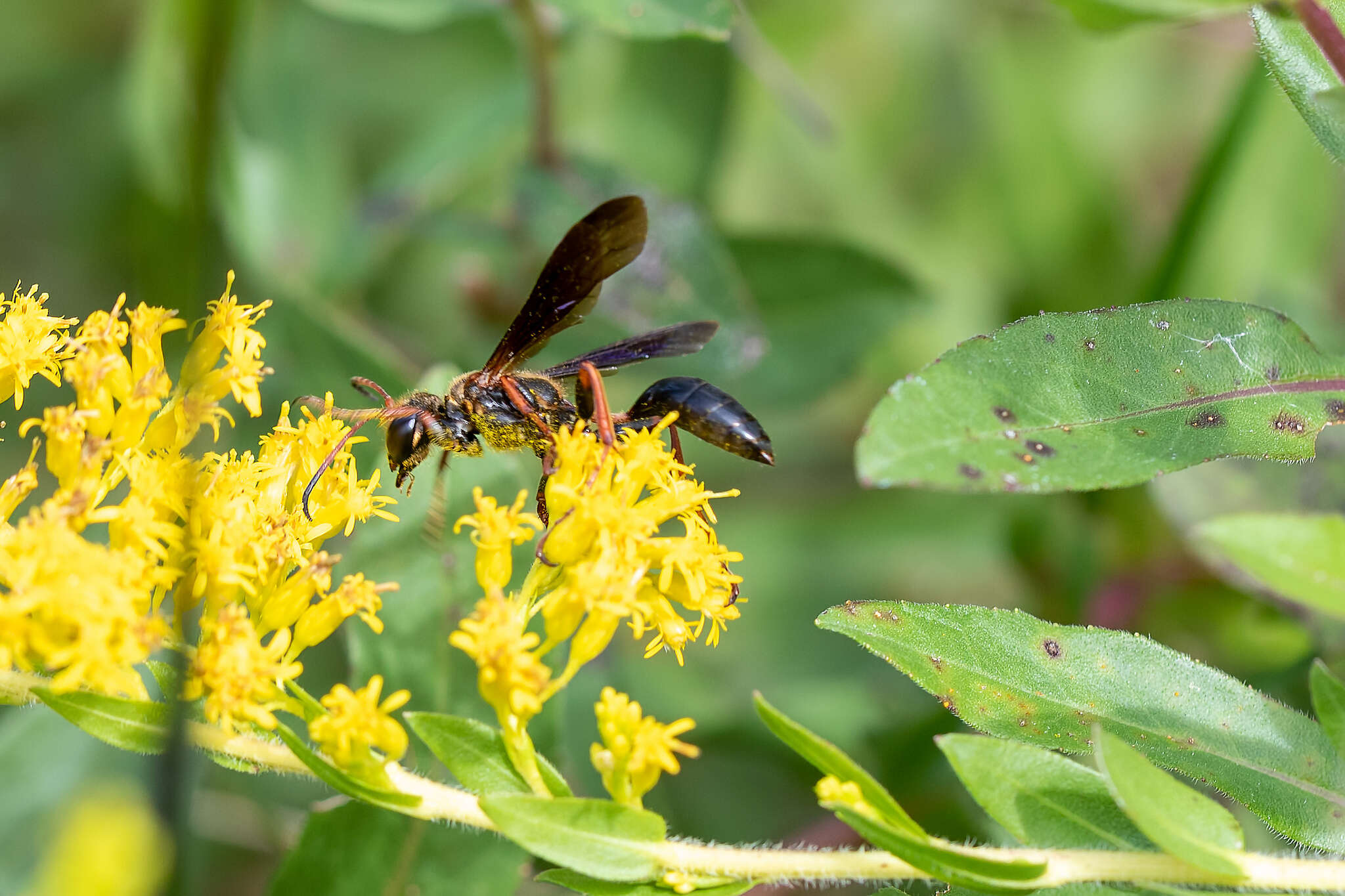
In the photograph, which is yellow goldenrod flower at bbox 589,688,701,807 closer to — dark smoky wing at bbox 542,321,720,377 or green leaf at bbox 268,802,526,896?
green leaf at bbox 268,802,526,896

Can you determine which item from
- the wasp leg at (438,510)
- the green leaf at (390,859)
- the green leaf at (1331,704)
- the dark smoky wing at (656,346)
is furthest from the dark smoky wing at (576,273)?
the green leaf at (1331,704)

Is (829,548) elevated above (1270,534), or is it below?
A: below

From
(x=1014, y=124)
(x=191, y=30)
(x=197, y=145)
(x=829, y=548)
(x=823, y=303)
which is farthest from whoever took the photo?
(x=1014, y=124)

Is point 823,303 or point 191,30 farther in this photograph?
point 823,303

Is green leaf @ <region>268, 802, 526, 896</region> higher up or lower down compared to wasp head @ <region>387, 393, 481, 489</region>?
lower down

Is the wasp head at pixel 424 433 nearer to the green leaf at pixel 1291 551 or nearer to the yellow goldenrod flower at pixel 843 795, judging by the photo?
the yellow goldenrod flower at pixel 843 795

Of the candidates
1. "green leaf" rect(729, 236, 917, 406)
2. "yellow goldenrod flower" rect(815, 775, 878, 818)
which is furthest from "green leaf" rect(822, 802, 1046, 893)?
"green leaf" rect(729, 236, 917, 406)

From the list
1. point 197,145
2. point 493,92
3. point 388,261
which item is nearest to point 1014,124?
point 493,92

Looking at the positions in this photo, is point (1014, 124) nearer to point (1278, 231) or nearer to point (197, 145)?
point (1278, 231)
